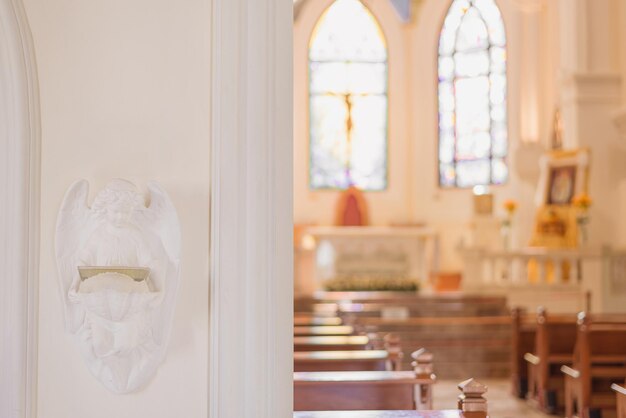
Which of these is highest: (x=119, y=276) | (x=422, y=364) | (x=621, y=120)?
(x=621, y=120)

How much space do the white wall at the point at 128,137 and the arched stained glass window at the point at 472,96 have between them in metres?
13.3

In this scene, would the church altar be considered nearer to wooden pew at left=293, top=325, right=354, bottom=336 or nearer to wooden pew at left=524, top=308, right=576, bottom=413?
wooden pew at left=524, top=308, right=576, bottom=413

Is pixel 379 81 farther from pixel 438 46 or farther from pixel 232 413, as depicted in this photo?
pixel 232 413

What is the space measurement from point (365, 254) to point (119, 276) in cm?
1207

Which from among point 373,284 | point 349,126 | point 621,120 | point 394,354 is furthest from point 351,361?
point 349,126

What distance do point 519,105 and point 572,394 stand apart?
842cm

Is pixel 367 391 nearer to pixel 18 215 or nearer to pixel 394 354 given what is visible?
pixel 394 354

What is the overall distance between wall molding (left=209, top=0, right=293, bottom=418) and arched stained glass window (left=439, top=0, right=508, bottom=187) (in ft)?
43.5

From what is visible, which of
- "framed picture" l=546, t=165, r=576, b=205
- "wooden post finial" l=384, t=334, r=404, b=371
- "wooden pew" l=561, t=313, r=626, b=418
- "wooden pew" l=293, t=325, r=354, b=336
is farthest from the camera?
"framed picture" l=546, t=165, r=576, b=205

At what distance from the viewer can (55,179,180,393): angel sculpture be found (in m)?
3.08

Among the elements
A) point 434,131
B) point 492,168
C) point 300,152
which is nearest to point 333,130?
point 300,152

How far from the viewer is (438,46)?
55.3 ft

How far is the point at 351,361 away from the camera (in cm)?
527

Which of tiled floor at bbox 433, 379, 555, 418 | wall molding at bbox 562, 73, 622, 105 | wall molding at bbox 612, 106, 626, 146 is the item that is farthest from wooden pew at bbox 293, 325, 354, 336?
wall molding at bbox 562, 73, 622, 105
